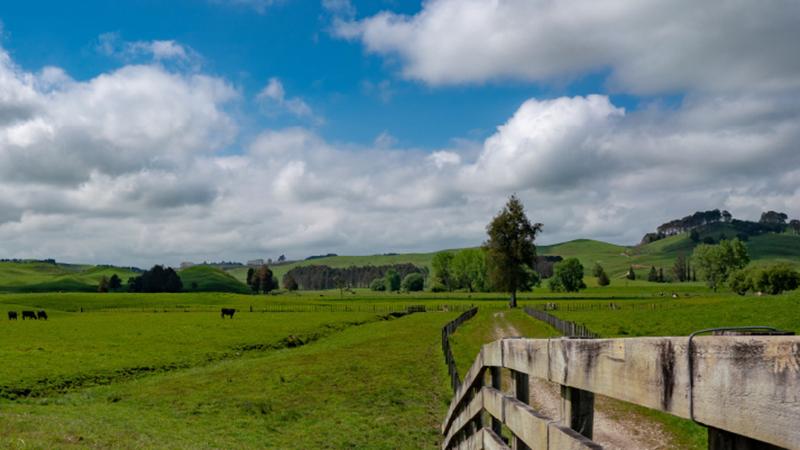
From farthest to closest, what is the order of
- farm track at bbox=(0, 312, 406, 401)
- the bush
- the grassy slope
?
the bush → farm track at bbox=(0, 312, 406, 401) → the grassy slope

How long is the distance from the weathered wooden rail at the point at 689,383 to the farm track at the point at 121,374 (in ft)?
101

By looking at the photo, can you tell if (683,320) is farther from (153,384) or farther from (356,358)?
(153,384)

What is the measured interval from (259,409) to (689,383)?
2344 cm

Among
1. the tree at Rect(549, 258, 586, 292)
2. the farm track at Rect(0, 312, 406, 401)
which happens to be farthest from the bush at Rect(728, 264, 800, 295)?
the farm track at Rect(0, 312, 406, 401)

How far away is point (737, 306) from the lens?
159 ft

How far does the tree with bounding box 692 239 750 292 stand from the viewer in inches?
6206

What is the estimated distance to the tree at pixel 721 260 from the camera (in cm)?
15762

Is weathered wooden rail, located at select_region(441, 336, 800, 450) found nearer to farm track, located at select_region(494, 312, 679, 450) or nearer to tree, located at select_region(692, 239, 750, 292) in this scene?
farm track, located at select_region(494, 312, 679, 450)

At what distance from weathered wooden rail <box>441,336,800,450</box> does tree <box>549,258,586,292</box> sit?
601 ft

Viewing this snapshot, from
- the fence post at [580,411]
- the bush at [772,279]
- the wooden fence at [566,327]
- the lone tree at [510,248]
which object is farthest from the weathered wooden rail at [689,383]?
the bush at [772,279]

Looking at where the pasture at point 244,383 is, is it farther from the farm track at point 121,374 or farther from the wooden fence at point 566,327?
the wooden fence at point 566,327

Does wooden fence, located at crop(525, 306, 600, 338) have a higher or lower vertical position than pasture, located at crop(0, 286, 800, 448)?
higher

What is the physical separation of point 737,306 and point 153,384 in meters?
46.3

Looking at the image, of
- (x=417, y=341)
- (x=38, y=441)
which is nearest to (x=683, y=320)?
(x=417, y=341)
